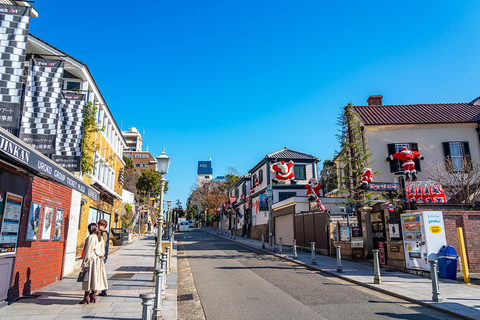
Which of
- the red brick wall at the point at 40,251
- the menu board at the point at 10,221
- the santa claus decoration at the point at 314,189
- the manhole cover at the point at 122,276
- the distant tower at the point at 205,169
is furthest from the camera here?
the distant tower at the point at 205,169

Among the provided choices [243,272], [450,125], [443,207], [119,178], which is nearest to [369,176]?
[443,207]

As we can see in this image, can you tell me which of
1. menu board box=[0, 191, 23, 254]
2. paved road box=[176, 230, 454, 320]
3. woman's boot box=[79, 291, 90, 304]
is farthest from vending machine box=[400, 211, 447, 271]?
menu board box=[0, 191, 23, 254]

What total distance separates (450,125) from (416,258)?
47.0 feet

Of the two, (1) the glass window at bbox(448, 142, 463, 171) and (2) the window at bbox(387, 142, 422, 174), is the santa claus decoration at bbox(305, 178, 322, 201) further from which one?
(1) the glass window at bbox(448, 142, 463, 171)

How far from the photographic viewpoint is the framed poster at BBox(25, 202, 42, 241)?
8.25 meters

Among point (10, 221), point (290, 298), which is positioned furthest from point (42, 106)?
point (290, 298)

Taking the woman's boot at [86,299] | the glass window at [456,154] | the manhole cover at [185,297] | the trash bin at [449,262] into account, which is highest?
the glass window at [456,154]

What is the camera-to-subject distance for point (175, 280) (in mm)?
11180

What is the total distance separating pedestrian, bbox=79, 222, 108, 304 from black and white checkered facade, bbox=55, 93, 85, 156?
4.42 m

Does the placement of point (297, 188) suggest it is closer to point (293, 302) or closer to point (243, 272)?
point (243, 272)

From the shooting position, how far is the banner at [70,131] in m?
11.1

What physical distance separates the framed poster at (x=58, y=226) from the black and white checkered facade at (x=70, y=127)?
1988 mm

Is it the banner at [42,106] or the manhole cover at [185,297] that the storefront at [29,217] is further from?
the manhole cover at [185,297]

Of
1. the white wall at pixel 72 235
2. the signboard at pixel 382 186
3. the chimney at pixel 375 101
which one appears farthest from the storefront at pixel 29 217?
the chimney at pixel 375 101
